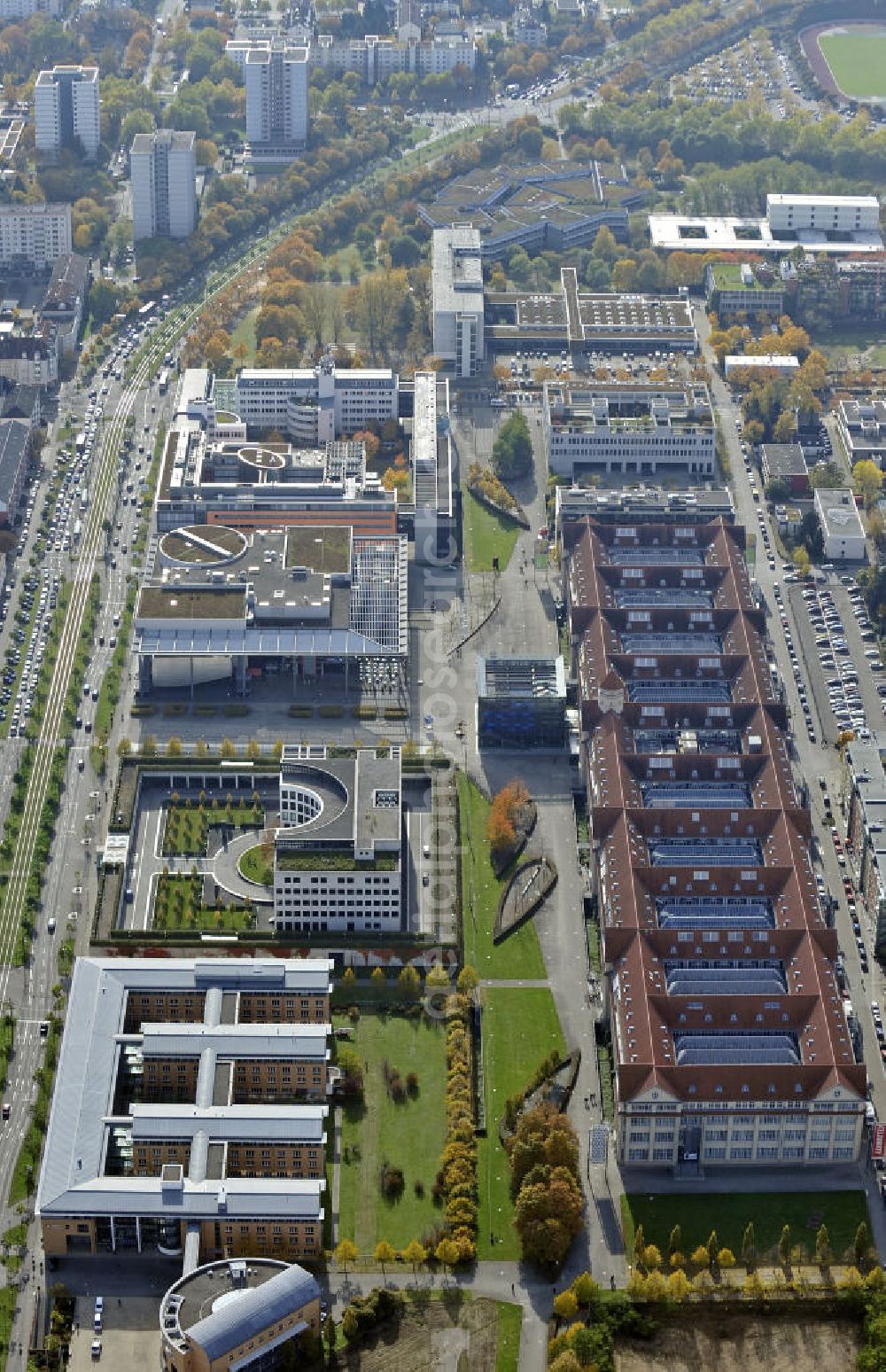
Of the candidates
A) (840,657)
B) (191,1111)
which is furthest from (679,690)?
(191,1111)

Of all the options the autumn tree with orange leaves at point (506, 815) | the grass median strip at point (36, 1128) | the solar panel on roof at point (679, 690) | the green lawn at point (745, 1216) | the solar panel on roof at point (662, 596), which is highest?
the solar panel on roof at point (662, 596)

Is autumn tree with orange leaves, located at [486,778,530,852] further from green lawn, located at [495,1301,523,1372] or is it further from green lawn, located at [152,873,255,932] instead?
green lawn, located at [495,1301,523,1372]

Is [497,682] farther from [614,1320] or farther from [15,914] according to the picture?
[614,1320]

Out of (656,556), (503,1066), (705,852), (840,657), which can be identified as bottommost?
(503,1066)

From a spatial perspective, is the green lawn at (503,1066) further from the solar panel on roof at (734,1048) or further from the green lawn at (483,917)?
the solar panel on roof at (734,1048)

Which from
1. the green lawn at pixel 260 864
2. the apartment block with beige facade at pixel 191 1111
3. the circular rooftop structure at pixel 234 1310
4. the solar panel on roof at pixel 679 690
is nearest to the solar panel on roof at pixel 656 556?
the solar panel on roof at pixel 679 690

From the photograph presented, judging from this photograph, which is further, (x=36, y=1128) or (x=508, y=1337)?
(x=36, y=1128)

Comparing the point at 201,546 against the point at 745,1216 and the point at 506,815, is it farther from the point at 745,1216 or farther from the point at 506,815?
the point at 745,1216
